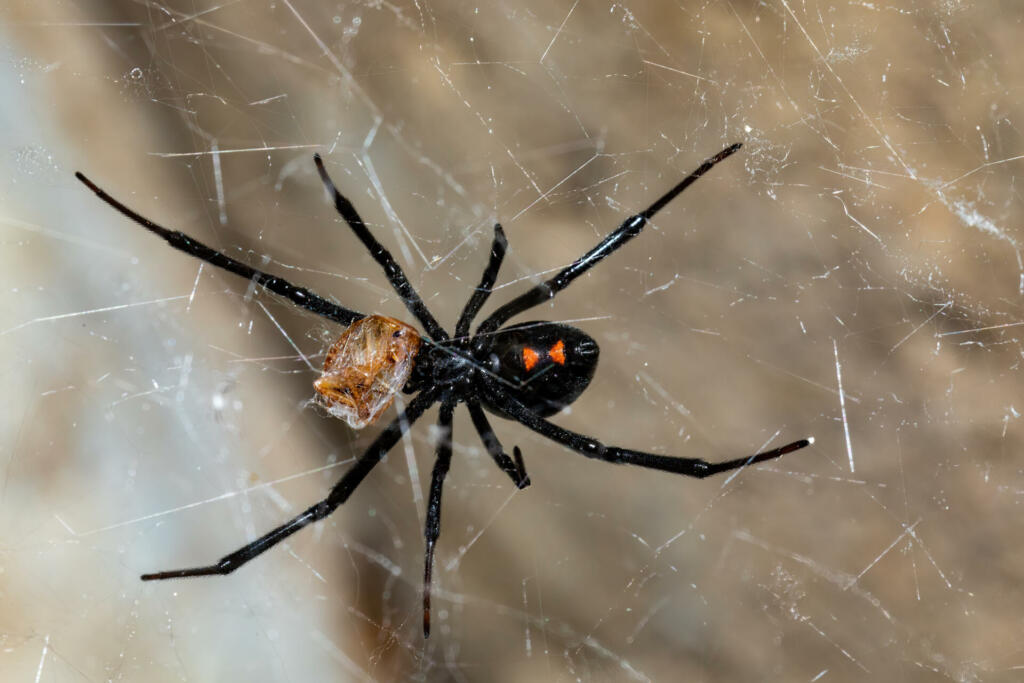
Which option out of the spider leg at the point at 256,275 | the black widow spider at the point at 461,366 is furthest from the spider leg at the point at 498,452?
the spider leg at the point at 256,275

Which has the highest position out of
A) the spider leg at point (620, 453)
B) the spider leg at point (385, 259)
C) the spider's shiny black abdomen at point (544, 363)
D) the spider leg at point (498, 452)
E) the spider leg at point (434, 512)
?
the spider leg at point (385, 259)

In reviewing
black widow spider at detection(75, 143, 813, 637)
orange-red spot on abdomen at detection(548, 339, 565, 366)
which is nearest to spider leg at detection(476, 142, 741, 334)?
black widow spider at detection(75, 143, 813, 637)

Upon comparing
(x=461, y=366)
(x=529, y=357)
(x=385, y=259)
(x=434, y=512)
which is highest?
(x=385, y=259)

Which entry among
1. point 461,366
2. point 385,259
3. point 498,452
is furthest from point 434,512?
point 385,259

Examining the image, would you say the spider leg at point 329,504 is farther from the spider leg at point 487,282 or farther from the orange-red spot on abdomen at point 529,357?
the orange-red spot on abdomen at point 529,357

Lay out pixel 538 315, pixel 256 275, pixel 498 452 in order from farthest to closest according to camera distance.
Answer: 1. pixel 538 315
2. pixel 498 452
3. pixel 256 275

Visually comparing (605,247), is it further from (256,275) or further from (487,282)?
(256,275)

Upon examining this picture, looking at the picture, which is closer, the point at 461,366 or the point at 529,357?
the point at 529,357
